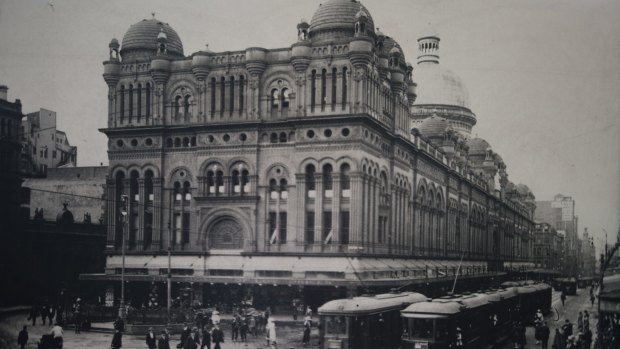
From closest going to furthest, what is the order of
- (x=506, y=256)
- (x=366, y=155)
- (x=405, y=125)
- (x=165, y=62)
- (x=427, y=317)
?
(x=427, y=317)
(x=366, y=155)
(x=165, y=62)
(x=405, y=125)
(x=506, y=256)

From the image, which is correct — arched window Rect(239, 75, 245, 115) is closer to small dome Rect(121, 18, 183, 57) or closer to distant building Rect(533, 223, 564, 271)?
small dome Rect(121, 18, 183, 57)

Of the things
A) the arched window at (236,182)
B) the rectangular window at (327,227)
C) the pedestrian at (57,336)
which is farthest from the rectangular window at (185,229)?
the pedestrian at (57,336)

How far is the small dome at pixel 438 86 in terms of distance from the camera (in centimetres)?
10706

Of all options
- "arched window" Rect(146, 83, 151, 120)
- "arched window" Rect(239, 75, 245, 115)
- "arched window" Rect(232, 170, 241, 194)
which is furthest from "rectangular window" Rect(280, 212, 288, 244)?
"arched window" Rect(146, 83, 151, 120)

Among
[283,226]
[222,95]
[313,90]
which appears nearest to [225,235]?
[283,226]

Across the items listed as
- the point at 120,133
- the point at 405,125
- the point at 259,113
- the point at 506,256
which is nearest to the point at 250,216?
the point at 259,113

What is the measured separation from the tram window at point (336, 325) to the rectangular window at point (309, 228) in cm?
1881

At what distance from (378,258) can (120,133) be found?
2184 centimetres

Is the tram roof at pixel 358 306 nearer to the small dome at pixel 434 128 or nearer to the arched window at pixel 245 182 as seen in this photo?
the arched window at pixel 245 182

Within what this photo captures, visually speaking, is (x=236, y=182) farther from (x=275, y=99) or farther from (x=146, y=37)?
(x=146, y=37)

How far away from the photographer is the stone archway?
173 feet

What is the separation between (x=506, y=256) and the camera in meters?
114

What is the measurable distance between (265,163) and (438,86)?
60579 millimetres

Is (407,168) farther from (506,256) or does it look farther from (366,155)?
(506,256)
